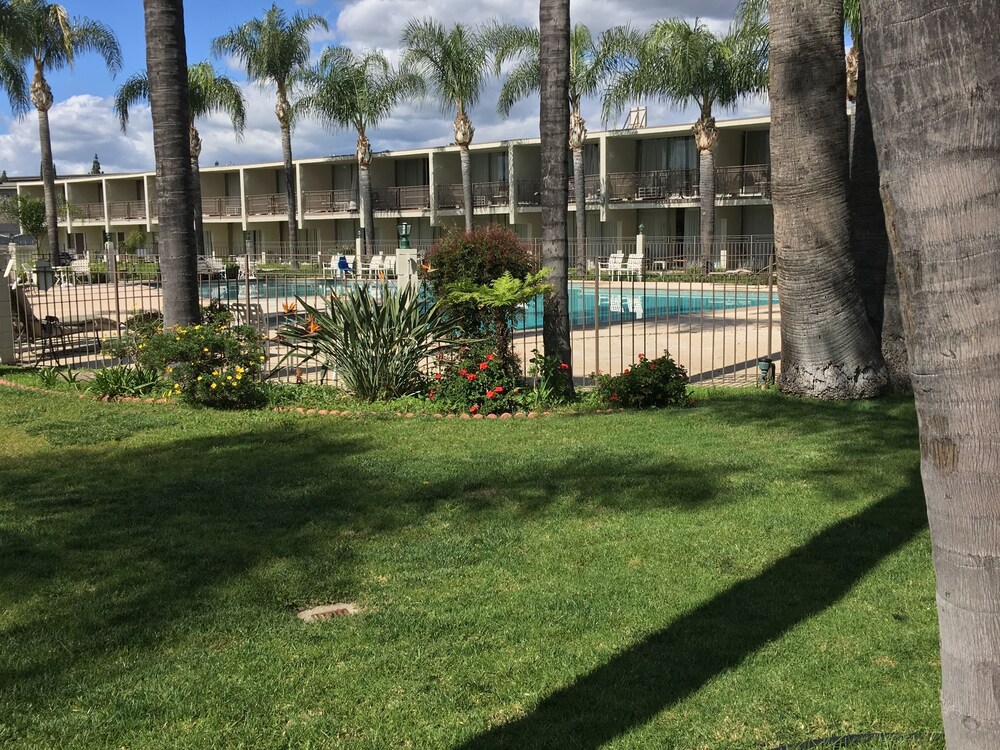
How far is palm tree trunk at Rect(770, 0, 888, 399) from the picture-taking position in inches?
353

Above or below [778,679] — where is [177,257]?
above

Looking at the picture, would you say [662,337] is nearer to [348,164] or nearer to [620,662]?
[620,662]

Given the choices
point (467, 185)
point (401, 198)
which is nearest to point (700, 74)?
point (467, 185)

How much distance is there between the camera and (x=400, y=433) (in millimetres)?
8477

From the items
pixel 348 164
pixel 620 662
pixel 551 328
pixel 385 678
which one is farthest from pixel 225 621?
pixel 348 164

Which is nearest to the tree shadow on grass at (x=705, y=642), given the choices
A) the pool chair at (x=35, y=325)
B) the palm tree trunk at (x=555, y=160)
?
the palm tree trunk at (x=555, y=160)

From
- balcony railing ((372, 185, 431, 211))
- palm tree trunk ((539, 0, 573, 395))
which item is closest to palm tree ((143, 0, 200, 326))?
palm tree trunk ((539, 0, 573, 395))

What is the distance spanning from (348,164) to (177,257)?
3997 centimetres

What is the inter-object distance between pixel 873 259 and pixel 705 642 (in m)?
7.42

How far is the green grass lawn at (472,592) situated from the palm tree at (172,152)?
133 inches

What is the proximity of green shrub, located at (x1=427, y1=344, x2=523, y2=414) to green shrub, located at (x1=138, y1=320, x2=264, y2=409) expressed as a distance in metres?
1.94

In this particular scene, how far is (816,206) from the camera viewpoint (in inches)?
360

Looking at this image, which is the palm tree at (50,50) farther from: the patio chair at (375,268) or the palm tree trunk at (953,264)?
the palm tree trunk at (953,264)

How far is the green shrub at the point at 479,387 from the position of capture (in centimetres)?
949
